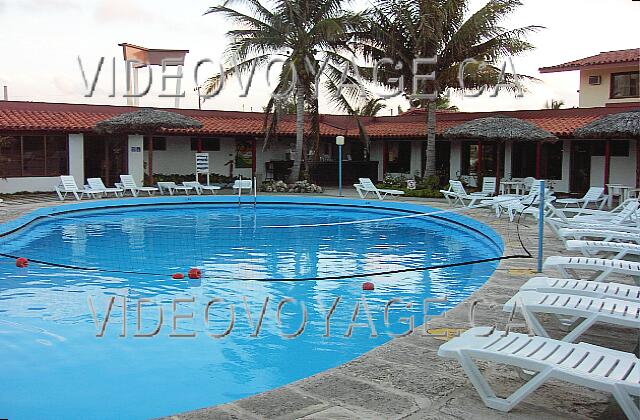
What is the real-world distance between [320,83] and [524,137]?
25.7 ft

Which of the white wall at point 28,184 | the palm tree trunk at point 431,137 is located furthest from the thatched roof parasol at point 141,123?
the palm tree trunk at point 431,137

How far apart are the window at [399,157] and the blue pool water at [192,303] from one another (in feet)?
37.5

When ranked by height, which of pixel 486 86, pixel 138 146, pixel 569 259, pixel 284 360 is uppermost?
pixel 486 86

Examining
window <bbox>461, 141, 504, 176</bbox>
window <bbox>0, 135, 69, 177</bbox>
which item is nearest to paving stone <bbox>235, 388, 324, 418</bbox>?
window <bbox>0, 135, 69, 177</bbox>

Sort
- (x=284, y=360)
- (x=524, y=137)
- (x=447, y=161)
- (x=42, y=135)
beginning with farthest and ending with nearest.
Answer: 1. (x=447, y=161)
2. (x=42, y=135)
3. (x=524, y=137)
4. (x=284, y=360)

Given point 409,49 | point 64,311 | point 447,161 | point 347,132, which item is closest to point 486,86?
point 409,49

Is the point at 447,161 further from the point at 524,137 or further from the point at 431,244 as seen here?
the point at 431,244

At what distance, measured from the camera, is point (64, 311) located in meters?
8.33

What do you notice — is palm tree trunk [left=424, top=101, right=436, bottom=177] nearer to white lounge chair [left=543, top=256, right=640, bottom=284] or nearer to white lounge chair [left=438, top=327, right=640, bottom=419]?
white lounge chair [left=543, top=256, right=640, bottom=284]

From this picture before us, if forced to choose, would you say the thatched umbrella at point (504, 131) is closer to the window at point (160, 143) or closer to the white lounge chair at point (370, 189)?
the white lounge chair at point (370, 189)

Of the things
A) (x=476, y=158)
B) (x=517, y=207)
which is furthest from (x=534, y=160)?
(x=517, y=207)

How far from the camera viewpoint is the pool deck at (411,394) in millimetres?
3988

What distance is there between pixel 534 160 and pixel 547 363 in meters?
22.4

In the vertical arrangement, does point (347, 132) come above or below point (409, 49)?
below
